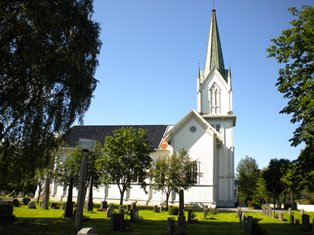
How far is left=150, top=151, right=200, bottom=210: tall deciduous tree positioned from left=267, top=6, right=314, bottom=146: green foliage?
2123 cm

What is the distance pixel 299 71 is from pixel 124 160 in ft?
72.3

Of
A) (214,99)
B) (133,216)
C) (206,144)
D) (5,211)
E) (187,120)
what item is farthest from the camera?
(214,99)

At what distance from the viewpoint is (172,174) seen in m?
34.5

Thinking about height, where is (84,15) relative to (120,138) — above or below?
above

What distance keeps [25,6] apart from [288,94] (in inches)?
561

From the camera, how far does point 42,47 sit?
1505cm

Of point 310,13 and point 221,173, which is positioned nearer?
point 310,13

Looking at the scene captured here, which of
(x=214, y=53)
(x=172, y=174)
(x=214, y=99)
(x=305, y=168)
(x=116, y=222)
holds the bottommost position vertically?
(x=116, y=222)

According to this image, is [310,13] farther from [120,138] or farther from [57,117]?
[120,138]

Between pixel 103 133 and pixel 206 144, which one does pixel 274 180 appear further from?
pixel 103 133

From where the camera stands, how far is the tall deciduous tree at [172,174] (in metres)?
34.4

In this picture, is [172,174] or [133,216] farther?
[172,174]

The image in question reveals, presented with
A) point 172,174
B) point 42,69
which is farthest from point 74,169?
point 42,69

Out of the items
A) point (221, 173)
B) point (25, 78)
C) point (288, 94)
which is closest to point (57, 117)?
point (25, 78)
